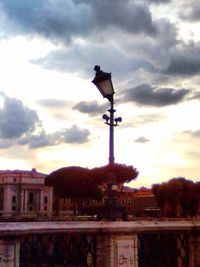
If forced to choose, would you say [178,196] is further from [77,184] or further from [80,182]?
[77,184]

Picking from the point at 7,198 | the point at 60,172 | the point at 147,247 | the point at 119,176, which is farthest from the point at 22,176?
the point at 147,247

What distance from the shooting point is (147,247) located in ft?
37.5

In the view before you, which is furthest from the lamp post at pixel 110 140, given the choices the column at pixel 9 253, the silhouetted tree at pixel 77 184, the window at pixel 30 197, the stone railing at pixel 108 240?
the window at pixel 30 197

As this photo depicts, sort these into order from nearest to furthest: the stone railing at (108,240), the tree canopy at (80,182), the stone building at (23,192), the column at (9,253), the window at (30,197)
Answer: the column at (9,253)
the stone railing at (108,240)
the tree canopy at (80,182)
the stone building at (23,192)
the window at (30,197)

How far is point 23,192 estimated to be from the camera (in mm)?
115500

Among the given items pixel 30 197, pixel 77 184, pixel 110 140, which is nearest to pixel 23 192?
pixel 30 197

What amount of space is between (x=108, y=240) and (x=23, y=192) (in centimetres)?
10810

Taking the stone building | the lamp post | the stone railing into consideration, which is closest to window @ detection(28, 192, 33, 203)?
the stone building

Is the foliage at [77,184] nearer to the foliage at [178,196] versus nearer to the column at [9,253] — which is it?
the foliage at [178,196]

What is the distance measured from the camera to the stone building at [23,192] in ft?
378

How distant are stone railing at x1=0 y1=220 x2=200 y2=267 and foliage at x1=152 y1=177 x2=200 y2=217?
62.8m

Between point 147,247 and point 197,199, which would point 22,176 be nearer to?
point 197,199

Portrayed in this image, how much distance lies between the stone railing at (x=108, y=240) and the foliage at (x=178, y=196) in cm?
6280

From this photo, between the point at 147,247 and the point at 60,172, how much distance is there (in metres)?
71.8
